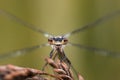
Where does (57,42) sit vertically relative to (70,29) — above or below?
below

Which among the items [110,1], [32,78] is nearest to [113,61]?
[110,1]

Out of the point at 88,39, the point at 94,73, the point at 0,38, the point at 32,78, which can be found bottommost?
the point at 32,78

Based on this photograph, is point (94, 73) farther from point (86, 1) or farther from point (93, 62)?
point (86, 1)

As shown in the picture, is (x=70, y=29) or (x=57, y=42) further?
(x=70, y=29)

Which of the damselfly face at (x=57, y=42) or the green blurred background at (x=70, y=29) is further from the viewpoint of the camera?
the green blurred background at (x=70, y=29)

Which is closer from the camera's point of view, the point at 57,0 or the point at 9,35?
the point at 9,35

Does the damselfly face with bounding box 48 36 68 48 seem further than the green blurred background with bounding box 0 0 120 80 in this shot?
No

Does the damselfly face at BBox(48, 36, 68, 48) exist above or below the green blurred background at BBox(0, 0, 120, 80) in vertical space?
below

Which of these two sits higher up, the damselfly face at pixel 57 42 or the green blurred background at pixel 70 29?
the green blurred background at pixel 70 29
